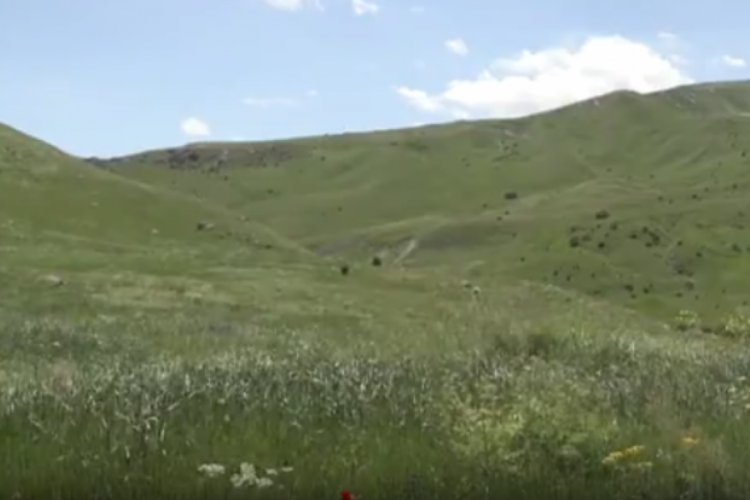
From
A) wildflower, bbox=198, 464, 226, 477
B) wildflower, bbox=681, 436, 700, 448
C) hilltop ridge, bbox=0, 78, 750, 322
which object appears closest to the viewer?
wildflower, bbox=198, 464, 226, 477

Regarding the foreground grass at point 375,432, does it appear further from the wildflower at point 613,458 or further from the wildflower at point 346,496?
the wildflower at point 346,496

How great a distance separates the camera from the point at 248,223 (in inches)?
2803

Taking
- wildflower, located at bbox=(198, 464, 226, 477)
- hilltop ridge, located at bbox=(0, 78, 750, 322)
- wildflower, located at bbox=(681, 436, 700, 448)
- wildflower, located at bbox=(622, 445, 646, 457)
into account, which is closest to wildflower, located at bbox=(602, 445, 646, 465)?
wildflower, located at bbox=(622, 445, 646, 457)

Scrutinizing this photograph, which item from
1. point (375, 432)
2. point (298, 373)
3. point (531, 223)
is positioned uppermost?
point (531, 223)

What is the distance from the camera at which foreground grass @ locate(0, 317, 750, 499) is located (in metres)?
11.7

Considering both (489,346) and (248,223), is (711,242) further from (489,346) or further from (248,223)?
(489,346)

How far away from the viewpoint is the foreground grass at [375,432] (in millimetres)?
11703

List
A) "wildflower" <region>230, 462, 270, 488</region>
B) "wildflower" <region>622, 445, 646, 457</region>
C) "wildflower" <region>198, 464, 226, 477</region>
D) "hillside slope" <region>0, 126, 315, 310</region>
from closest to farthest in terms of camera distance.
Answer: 1. "wildflower" <region>230, 462, 270, 488</region>
2. "wildflower" <region>198, 464, 226, 477</region>
3. "wildflower" <region>622, 445, 646, 457</region>
4. "hillside slope" <region>0, 126, 315, 310</region>

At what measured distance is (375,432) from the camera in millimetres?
13258

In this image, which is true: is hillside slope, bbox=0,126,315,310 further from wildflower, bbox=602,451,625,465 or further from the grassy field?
wildflower, bbox=602,451,625,465

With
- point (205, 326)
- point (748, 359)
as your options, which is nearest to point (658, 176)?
point (205, 326)

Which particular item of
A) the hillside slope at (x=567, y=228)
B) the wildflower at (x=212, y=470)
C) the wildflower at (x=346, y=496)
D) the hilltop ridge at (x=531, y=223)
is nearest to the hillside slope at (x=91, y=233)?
the hilltop ridge at (x=531, y=223)

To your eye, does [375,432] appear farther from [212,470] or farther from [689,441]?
[689,441]

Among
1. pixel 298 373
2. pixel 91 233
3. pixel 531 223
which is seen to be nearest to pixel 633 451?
pixel 298 373
